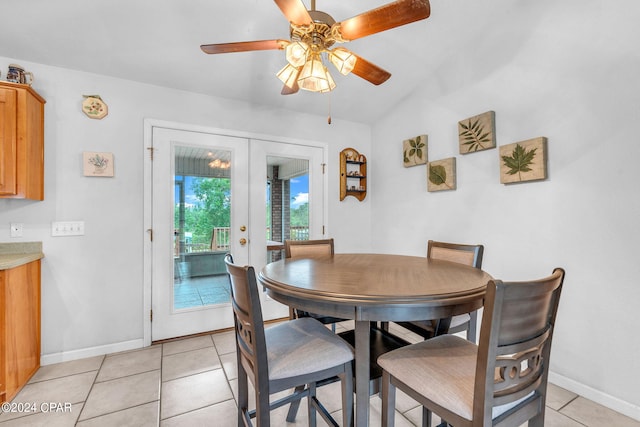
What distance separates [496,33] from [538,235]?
5.53 feet

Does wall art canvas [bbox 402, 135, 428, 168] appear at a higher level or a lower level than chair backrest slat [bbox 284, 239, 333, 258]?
higher

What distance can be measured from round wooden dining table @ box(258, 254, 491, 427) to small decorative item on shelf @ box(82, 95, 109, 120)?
2.16 meters

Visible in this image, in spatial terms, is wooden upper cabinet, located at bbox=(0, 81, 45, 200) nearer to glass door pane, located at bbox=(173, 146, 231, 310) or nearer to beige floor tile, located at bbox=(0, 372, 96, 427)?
glass door pane, located at bbox=(173, 146, 231, 310)

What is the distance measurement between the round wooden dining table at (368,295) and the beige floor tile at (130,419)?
1126mm

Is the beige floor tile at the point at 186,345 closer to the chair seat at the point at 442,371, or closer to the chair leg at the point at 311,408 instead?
the chair leg at the point at 311,408

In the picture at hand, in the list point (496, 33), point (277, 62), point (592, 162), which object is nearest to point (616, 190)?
point (592, 162)

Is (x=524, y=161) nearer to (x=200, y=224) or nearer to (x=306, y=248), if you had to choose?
(x=306, y=248)

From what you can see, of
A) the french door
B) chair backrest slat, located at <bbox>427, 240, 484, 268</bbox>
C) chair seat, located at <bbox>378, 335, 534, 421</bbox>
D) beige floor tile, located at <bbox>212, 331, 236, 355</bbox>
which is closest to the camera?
chair seat, located at <bbox>378, 335, 534, 421</bbox>

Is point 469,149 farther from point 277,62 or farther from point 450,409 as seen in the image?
point 450,409

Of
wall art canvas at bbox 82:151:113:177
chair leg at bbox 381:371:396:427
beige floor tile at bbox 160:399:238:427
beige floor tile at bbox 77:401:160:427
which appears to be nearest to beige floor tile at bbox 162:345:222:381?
beige floor tile at bbox 77:401:160:427

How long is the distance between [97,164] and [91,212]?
1.35 ft

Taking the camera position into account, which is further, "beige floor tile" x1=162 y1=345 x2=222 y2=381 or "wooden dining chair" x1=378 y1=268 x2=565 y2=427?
"beige floor tile" x1=162 y1=345 x2=222 y2=381

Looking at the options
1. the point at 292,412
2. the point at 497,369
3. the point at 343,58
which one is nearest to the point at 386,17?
the point at 343,58

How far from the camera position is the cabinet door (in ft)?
6.48
